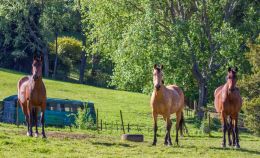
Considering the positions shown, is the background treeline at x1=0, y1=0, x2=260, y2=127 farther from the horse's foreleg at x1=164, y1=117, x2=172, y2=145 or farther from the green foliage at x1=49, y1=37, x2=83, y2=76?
the green foliage at x1=49, y1=37, x2=83, y2=76

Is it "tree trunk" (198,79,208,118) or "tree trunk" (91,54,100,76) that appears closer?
Answer: "tree trunk" (198,79,208,118)

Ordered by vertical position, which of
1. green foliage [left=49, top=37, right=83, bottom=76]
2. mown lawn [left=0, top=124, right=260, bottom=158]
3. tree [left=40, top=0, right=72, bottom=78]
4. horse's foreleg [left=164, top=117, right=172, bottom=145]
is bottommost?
mown lawn [left=0, top=124, right=260, bottom=158]

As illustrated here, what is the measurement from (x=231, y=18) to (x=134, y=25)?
7.68 meters

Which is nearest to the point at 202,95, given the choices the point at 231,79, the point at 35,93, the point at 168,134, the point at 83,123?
the point at 83,123

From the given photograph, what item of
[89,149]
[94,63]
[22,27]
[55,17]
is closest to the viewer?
[89,149]

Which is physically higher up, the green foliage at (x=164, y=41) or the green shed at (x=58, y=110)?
the green foliage at (x=164, y=41)

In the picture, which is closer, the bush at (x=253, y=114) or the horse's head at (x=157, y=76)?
the horse's head at (x=157, y=76)

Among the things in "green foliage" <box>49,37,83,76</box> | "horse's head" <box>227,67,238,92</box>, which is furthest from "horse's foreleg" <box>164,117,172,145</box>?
"green foliage" <box>49,37,83,76</box>

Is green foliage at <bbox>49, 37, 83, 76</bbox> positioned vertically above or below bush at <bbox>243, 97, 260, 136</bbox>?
above

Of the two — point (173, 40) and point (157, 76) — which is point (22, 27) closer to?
point (173, 40)

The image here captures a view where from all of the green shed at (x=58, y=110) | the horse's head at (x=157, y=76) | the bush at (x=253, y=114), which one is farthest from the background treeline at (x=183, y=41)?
the horse's head at (x=157, y=76)

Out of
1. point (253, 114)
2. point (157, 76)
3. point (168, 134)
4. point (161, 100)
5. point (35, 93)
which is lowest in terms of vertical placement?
point (168, 134)

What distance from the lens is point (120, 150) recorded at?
18453 millimetres

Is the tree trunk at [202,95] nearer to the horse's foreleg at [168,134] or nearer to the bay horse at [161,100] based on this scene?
the bay horse at [161,100]
